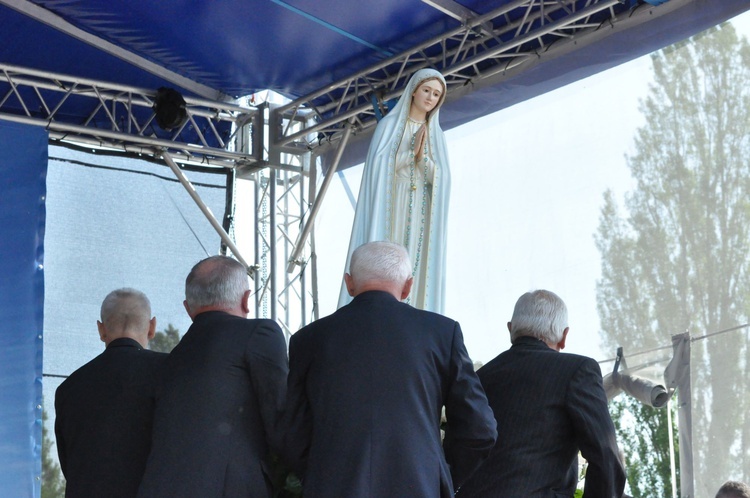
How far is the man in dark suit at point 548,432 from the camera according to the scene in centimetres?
301

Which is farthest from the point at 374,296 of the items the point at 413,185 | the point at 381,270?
the point at 413,185

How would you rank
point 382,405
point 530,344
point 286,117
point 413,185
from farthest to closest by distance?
point 286,117, point 413,185, point 530,344, point 382,405

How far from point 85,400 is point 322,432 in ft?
3.21

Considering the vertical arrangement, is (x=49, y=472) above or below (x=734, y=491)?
below

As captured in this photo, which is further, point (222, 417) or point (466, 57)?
point (466, 57)

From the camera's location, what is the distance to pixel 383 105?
762cm

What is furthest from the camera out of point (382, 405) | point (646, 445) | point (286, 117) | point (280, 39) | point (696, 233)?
point (646, 445)

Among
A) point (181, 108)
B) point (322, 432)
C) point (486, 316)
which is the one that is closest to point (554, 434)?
point (322, 432)

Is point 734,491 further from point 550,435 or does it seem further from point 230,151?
point 230,151

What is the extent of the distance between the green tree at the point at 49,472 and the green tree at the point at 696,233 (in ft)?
14.1

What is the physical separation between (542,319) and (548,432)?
1.20 ft

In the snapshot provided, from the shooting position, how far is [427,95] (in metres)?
4.99

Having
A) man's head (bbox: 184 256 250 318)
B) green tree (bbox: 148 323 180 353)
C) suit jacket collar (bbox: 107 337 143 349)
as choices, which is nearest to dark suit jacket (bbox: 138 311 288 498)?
man's head (bbox: 184 256 250 318)

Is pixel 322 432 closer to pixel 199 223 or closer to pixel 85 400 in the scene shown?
pixel 85 400
